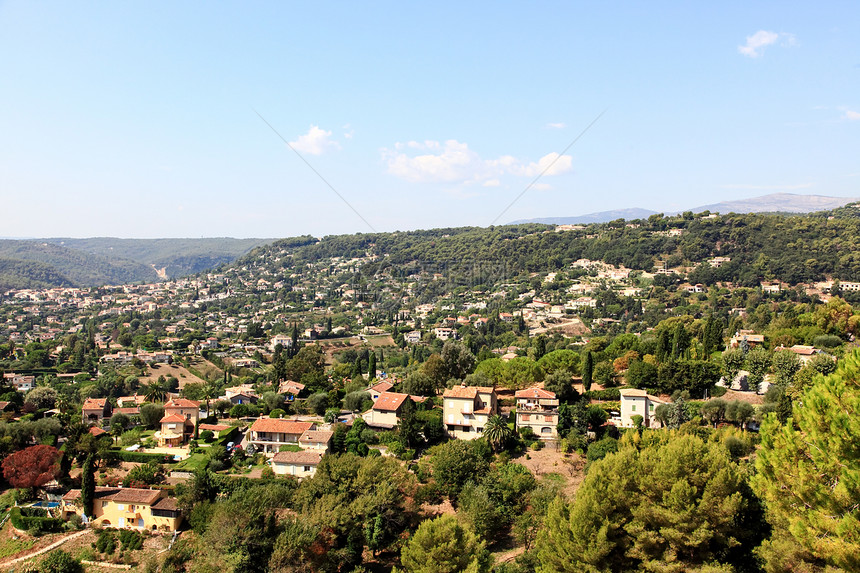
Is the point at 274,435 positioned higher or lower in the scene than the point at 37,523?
higher

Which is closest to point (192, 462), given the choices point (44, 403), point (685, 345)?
point (44, 403)

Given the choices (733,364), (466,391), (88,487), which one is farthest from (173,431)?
(733,364)

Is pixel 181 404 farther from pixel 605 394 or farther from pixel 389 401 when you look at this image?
pixel 605 394

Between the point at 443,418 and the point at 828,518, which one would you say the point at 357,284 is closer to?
the point at 443,418

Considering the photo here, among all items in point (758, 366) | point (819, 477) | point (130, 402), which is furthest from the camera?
point (130, 402)

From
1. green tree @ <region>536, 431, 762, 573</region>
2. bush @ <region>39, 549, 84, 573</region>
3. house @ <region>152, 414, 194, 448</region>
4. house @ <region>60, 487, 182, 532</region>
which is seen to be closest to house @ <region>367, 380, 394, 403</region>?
house @ <region>152, 414, 194, 448</region>

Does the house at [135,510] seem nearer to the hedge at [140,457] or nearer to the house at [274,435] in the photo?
the hedge at [140,457]
